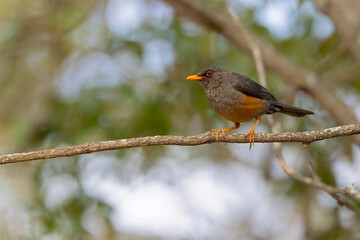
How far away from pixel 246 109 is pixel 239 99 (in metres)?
0.12

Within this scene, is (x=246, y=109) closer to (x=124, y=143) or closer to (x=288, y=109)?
(x=288, y=109)

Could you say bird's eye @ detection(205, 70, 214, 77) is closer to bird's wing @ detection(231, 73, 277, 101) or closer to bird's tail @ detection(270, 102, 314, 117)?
bird's wing @ detection(231, 73, 277, 101)

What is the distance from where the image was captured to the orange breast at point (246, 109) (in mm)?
4395

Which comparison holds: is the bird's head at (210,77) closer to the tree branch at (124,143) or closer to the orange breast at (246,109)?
the orange breast at (246,109)

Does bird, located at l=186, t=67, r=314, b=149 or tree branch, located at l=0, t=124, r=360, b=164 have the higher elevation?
bird, located at l=186, t=67, r=314, b=149

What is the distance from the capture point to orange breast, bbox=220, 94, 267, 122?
4.39 metres

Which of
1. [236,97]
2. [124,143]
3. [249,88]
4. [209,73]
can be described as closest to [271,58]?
[209,73]

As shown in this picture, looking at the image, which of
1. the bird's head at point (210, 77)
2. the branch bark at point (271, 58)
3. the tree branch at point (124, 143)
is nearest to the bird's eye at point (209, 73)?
the bird's head at point (210, 77)

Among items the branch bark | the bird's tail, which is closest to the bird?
the bird's tail

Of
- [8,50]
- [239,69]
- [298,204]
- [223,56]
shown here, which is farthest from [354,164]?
[8,50]

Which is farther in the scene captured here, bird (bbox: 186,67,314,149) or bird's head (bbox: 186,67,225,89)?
bird's head (bbox: 186,67,225,89)

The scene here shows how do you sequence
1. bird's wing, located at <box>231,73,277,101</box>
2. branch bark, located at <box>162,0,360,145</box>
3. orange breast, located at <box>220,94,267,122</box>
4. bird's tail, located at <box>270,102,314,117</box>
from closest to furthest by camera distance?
1. orange breast, located at <box>220,94,267,122</box>
2. bird's wing, located at <box>231,73,277,101</box>
3. bird's tail, located at <box>270,102,314,117</box>
4. branch bark, located at <box>162,0,360,145</box>

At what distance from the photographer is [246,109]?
4414mm

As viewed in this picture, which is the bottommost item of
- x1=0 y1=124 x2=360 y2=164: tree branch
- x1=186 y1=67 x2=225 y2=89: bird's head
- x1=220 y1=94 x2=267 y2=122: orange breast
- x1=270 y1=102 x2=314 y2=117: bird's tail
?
x1=0 y1=124 x2=360 y2=164: tree branch
